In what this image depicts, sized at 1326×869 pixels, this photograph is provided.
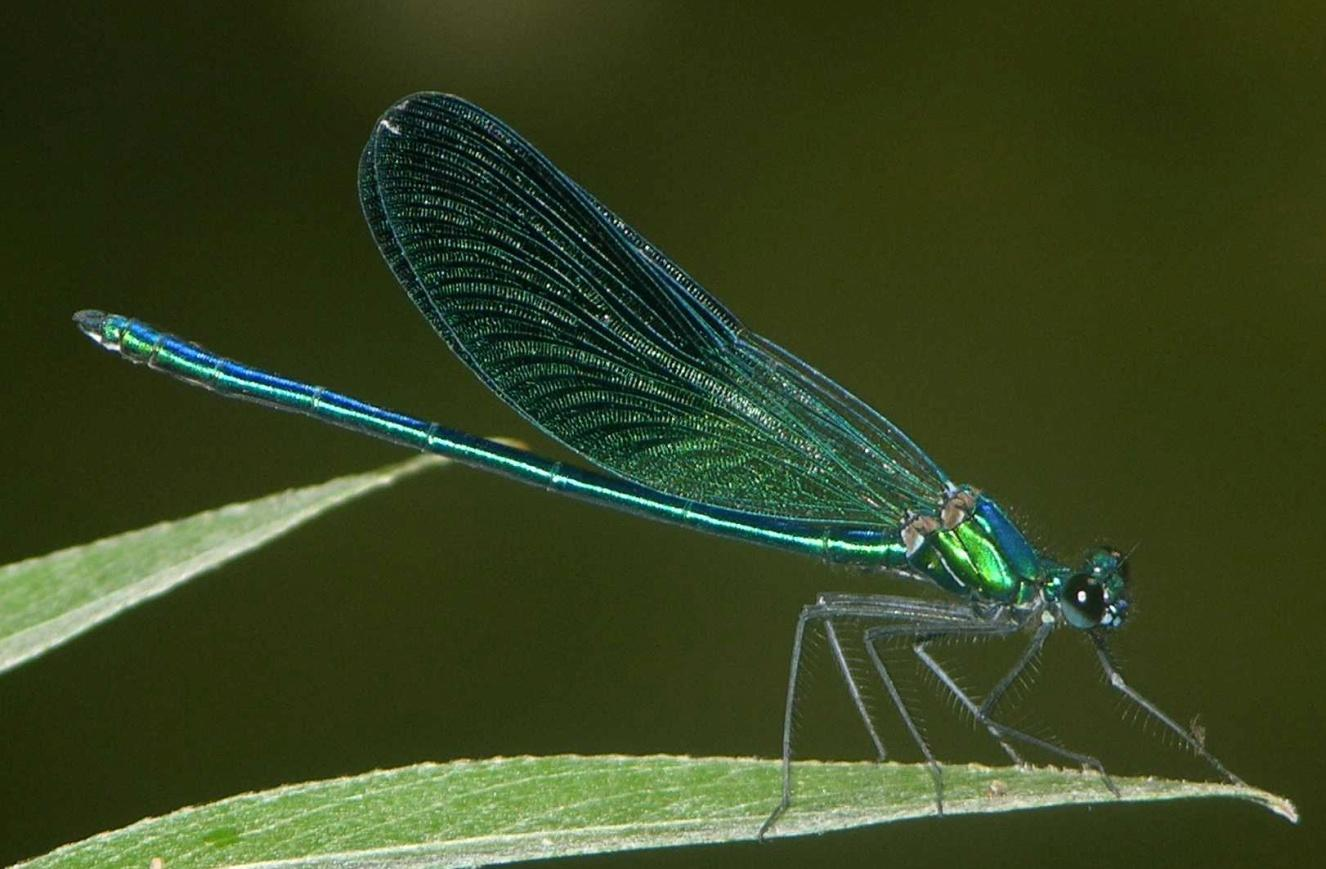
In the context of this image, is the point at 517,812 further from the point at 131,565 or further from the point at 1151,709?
the point at 1151,709

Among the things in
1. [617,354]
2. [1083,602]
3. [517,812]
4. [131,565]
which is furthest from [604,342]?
[517,812]

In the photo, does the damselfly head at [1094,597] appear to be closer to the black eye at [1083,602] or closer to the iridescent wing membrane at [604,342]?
the black eye at [1083,602]

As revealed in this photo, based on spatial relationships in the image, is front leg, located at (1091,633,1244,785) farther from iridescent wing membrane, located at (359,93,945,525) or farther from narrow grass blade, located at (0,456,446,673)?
narrow grass blade, located at (0,456,446,673)

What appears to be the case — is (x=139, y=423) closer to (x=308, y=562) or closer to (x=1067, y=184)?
(x=308, y=562)

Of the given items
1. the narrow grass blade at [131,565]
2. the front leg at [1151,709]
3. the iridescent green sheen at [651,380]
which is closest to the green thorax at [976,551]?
the iridescent green sheen at [651,380]

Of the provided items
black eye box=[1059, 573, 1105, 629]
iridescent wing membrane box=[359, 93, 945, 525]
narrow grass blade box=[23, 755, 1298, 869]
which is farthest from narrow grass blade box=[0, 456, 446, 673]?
black eye box=[1059, 573, 1105, 629]

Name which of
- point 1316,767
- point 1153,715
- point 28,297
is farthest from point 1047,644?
point 28,297
